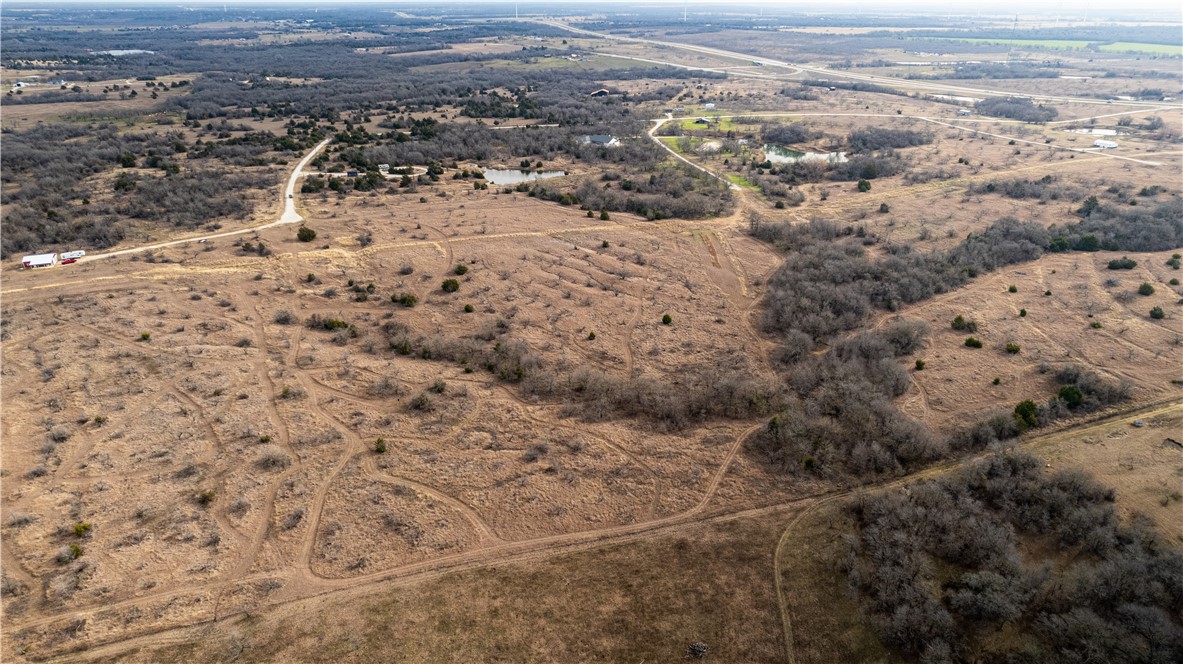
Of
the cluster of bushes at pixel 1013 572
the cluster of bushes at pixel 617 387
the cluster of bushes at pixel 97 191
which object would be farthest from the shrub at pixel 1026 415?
the cluster of bushes at pixel 97 191

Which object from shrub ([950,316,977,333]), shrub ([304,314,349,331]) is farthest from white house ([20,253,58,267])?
shrub ([950,316,977,333])

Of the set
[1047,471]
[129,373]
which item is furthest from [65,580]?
[1047,471]

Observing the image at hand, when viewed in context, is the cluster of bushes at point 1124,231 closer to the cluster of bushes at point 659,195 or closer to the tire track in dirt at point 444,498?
the cluster of bushes at point 659,195

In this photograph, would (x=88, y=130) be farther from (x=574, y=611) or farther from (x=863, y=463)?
(x=863, y=463)

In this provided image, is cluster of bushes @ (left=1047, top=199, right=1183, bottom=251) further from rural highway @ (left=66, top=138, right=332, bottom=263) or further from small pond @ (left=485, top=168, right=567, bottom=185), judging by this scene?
rural highway @ (left=66, top=138, right=332, bottom=263)

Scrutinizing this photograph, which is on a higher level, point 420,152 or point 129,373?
point 420,152

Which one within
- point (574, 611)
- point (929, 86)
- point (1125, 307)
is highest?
point (929, 86)

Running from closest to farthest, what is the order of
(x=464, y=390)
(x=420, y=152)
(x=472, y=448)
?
(x=472, y=448), (x=464, y=390), (x=420, y=152)

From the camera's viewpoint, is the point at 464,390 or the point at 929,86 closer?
the point at 464,390
